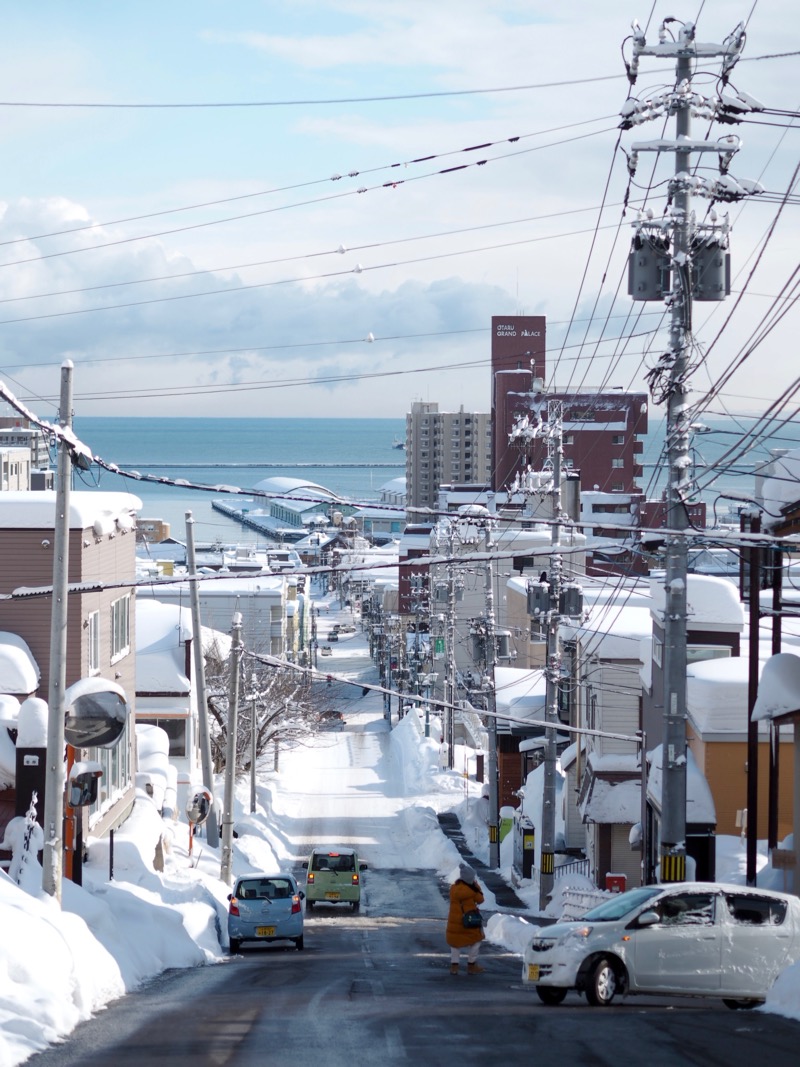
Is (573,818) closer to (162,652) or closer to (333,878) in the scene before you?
(333,878)

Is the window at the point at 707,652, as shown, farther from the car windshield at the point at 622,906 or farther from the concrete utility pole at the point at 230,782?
the car windshield at the point at 622,906

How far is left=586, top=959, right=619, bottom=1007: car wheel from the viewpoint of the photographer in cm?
1382

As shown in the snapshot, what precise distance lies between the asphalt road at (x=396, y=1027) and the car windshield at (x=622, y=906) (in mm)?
910

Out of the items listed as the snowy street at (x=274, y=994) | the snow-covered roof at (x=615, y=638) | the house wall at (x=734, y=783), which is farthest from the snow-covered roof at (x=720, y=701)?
the snow-covered roof at (x=615, y=638)

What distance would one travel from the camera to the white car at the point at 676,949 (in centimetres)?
1380

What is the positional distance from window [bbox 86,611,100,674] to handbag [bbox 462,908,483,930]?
11.5 meters

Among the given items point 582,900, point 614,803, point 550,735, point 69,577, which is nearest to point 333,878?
point 614,803

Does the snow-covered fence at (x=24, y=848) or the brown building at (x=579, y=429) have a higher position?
the brown building at (x=579, y=429)

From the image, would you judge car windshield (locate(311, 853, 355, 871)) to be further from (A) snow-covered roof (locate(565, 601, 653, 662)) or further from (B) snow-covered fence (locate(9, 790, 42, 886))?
(B) snow-covered fence (locate(9, 790, 42, 886))

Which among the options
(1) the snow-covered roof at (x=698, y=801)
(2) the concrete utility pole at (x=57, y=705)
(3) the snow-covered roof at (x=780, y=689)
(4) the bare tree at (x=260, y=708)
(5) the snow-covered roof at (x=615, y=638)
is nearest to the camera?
(2) the concrete utility pole at (x=57, y=705)

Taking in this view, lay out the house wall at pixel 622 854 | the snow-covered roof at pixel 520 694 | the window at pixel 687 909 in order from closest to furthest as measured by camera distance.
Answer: the window at pixel 687 909
the house wall at pixel 622 854
the snow-covered roof at pixel 520 694

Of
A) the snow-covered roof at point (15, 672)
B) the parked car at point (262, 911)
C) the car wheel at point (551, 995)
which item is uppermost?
the snow-covered roof at point (15, 672)

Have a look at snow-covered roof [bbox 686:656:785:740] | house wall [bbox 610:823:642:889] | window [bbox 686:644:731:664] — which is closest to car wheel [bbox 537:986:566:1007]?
snow-covered roof [bbox 686:656:785:740]

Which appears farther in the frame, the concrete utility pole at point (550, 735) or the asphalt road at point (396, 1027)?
Answer: the concrete utility pole at point (550, 735)
